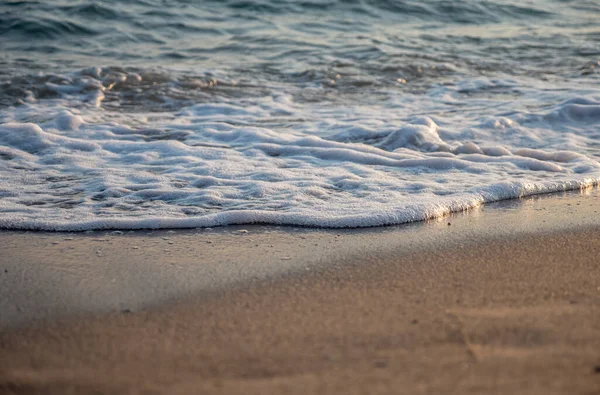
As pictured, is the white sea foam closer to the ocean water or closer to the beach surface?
the ocean water

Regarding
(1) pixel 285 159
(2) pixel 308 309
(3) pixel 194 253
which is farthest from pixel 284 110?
(2) pixel 308 309

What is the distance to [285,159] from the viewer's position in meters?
4.20

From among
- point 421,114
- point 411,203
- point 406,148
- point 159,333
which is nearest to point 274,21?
point 421,114

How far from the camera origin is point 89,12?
9016mm

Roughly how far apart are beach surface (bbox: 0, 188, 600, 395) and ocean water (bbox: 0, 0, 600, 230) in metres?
0.30

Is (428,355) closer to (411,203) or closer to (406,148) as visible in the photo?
(411,203)

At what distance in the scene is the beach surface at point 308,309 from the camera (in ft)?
5.95

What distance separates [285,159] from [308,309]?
205 cm

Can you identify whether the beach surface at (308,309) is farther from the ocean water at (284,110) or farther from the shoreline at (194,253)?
the ocean water at (284,110)

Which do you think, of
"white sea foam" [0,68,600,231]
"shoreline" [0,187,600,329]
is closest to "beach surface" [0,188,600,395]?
"shoreline" [0,187,600,329]

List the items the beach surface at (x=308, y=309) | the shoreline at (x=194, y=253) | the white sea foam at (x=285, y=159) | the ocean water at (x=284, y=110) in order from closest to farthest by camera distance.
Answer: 1. the beach surface at (x=308, y=309)
2. the shoreline at (x=194, y=253)
3. the white sea foam at (x=285, y=159)
4. the ocean water at (x=284, y=110)

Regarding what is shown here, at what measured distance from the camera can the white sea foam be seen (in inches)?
129

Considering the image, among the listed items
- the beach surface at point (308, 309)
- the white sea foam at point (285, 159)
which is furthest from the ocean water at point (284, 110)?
the beach surface at point (308, 309)

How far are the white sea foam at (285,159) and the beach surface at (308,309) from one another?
0.24 metres
